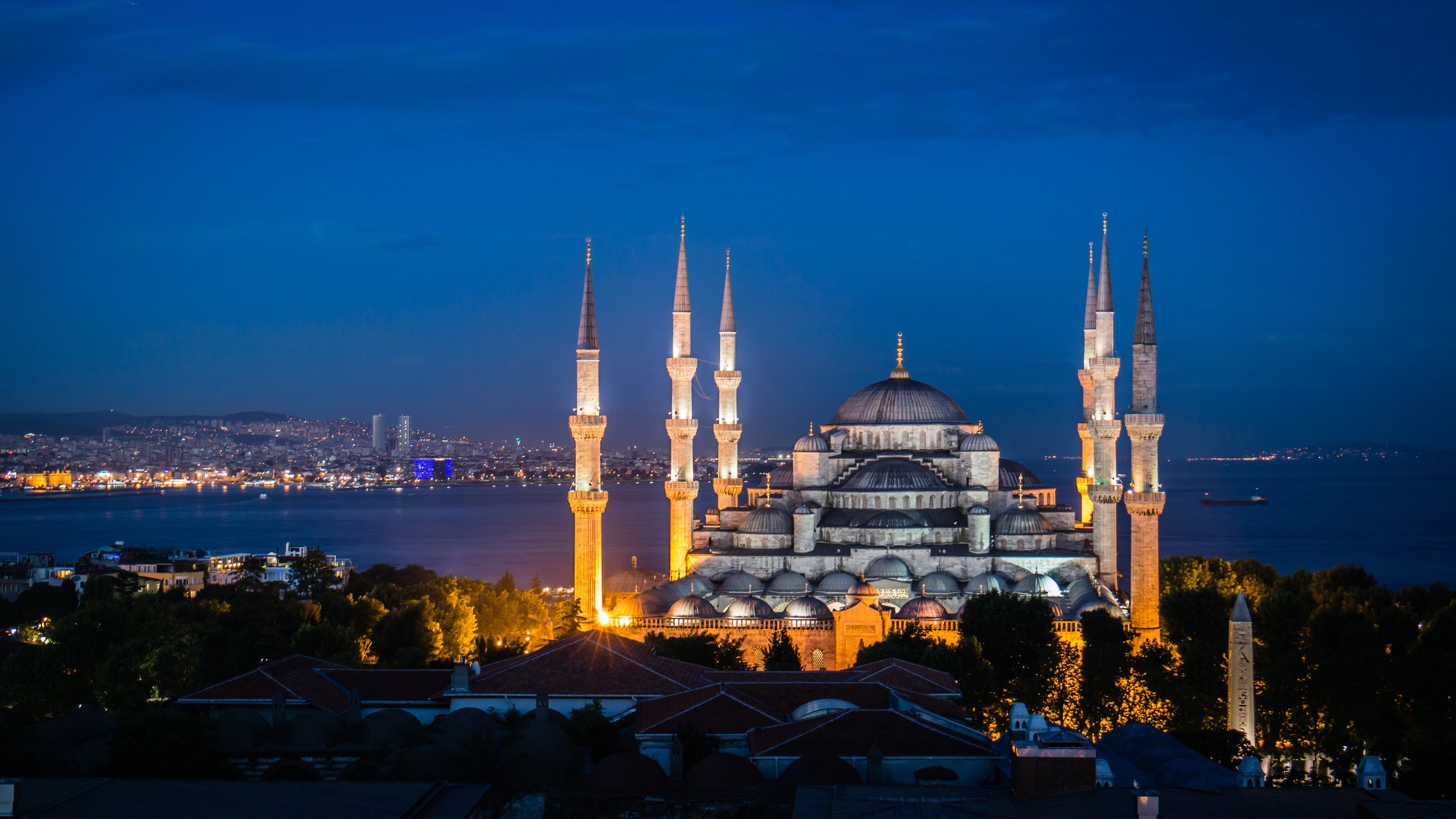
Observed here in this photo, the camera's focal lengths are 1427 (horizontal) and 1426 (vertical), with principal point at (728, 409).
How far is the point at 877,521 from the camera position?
1359 inches

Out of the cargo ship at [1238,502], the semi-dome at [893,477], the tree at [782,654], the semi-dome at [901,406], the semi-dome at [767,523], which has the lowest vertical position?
the tree at [782,654]

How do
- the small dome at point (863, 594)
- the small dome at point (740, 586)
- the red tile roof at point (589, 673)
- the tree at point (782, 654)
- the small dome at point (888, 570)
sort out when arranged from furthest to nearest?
1. the small dome at point (888, 570)
2. the small dome at point (740, 586)
3. the small dome at point (863, 594)
4. the tree at point (782, 654)
5. the red tile roof at point (589, 673)

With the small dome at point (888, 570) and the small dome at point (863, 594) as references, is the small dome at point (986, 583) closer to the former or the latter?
the small dome at point (888, 570)

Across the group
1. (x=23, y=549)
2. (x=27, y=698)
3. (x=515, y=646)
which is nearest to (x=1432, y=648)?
(x=515, y=646)

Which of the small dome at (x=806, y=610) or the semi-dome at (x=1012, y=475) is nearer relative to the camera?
the small dome at (x=806, y=610)

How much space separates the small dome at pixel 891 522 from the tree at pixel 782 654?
16.3ft

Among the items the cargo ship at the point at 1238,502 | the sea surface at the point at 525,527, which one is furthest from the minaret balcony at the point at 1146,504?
the cargo ship at the point at 1238,502

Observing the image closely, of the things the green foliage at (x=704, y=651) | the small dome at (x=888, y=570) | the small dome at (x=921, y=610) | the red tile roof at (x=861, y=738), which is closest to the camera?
the red tile roof at (x=861, y=738)

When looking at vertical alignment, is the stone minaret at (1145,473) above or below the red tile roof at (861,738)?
above

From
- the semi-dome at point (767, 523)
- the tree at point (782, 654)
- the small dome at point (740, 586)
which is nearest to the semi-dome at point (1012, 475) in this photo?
the semi-dome at point (767, 523)

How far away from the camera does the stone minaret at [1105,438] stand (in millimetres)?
33938

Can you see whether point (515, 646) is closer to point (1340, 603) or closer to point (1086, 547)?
point (1086, 547)

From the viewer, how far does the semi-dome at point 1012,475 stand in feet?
124

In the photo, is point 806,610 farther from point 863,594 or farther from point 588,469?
point 588,469
